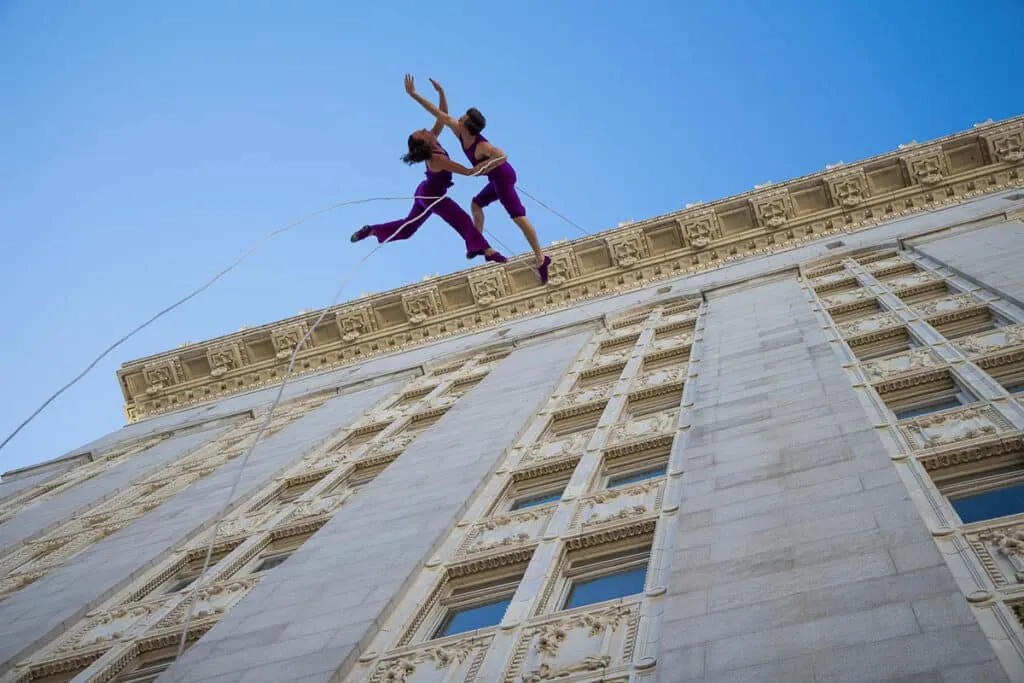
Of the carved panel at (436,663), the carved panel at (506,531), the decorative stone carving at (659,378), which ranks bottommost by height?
the carved panel at (436,663)

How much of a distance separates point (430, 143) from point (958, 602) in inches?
408

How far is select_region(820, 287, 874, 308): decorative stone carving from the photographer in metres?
22.2

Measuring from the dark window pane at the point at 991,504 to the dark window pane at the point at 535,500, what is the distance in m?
6.04

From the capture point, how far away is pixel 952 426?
12500 millimetres

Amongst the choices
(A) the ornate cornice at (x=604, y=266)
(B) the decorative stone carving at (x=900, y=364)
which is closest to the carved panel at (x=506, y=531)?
(B) the decorative stone carving at (x=900, y=364)

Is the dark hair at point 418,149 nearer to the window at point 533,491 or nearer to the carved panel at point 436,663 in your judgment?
the window at point 533,491

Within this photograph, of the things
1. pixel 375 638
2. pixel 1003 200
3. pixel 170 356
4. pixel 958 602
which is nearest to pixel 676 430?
pixel 375 638

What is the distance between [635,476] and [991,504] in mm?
5603

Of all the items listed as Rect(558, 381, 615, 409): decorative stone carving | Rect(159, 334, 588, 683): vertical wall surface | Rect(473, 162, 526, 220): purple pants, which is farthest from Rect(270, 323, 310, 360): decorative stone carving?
Rect(473, 162, 526, 220): purple pants

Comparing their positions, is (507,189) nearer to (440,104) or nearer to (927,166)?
(440,104)

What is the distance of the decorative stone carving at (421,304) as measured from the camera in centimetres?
3600

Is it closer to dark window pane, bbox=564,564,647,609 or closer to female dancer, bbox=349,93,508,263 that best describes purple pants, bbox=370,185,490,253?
female dancer, bbox=349,93,508,263

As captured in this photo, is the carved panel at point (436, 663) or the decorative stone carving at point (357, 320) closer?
the carved panel at point (436, 663)

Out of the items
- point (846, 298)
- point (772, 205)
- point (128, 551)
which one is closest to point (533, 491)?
point (128, 551)
